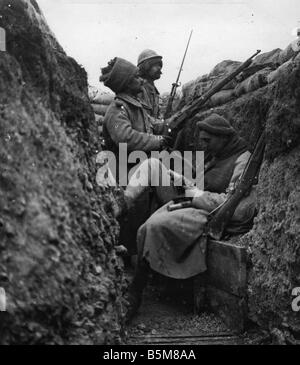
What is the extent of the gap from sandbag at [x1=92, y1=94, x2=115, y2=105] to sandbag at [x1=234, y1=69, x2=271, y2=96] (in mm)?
2616

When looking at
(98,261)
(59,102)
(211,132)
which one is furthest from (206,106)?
(98,261)

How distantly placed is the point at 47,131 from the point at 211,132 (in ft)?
9.28

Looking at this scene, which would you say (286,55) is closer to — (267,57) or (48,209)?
(267,57)

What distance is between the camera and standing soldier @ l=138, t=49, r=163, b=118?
801 cm

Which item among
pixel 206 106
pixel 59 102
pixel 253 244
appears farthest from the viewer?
pixel 206 106

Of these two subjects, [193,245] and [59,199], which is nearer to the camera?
[59,199]

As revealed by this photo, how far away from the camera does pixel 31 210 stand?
8.02 ft

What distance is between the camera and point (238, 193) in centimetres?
475

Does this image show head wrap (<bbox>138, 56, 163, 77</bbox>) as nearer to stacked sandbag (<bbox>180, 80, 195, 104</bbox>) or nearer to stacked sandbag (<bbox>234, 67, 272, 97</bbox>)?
stacked sandbag (<bbox>180, 80, 195, 104</bbox>)

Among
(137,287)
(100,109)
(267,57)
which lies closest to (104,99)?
(100,109)

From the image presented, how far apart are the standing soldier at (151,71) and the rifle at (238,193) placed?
3340 mm
